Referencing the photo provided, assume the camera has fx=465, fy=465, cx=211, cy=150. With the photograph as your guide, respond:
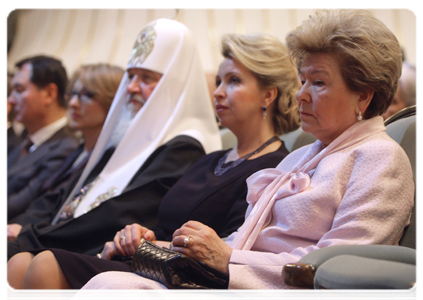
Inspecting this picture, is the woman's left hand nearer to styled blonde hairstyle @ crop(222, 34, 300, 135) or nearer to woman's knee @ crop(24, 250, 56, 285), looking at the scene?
woman's knee @ crop(24, 250, 56, 285)

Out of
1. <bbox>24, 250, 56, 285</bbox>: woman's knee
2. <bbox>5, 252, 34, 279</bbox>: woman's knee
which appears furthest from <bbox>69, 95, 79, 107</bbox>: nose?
<bbox>24, 250, 56, 285</bbox>: woman's knee

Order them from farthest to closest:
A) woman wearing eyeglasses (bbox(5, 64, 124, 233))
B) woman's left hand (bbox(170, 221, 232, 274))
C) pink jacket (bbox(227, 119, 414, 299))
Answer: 1. woman wearing eyeglasses (bbox(5, 64, 124, 233))
2. woman's left hand (bbox(170, 221, 232, 274))
3. pink jacket (bbox(227, 119, 414, 299))

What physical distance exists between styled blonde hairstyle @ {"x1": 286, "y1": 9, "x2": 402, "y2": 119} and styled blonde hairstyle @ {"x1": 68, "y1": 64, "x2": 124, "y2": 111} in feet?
6.47

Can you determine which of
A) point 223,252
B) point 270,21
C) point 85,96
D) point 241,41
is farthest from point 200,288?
point 270,21

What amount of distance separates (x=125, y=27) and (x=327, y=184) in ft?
16.9

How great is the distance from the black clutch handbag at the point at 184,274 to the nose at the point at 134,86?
1.45 metres

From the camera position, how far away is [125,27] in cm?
595

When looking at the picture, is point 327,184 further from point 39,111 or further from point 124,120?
point 39,111

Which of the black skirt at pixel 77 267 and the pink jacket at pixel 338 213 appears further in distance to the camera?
the black skirt at pixel 77 267

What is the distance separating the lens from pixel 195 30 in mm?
5570

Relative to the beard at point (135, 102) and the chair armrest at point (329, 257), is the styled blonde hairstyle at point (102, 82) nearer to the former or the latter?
the beard at point (135, 102)

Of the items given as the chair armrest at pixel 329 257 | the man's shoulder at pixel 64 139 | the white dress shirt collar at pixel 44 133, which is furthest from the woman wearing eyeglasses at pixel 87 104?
the chair armrest at pixel 329 257

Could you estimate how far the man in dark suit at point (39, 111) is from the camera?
3.61 metres

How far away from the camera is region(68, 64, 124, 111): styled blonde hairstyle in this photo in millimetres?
3131
